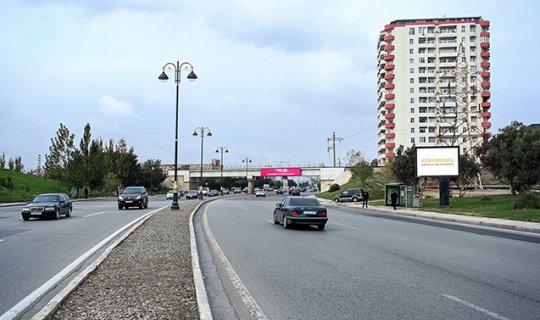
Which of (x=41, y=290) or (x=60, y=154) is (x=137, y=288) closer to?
(x=41, y=290)

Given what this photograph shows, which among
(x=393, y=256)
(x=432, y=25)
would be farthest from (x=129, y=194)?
(x=432, y=25)

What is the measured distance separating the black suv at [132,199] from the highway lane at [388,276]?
2085 cm

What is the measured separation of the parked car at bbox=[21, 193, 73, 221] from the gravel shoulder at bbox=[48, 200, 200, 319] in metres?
13.7

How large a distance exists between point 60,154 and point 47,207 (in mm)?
40478

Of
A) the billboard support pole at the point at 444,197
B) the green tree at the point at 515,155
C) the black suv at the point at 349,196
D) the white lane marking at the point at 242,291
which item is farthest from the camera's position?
the black suv at the point at 349,196

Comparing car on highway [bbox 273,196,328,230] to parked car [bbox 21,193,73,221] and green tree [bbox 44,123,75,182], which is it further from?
green tree [bbox 44,123,75,182]

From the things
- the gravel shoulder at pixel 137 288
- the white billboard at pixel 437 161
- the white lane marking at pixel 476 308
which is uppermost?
the white billboard at pixel 437 161

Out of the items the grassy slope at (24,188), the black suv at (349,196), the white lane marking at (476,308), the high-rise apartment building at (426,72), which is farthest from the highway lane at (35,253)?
the high-rise apartment building at (426,72)

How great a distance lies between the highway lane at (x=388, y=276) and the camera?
657 cm

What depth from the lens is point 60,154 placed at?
6103 cm

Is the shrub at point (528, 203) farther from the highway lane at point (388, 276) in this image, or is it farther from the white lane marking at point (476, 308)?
the white lane marking at point (476, 308)

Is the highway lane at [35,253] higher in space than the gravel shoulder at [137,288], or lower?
lower

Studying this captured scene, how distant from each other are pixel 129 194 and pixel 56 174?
29.7 metres

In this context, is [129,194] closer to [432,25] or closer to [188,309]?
[188,309]
